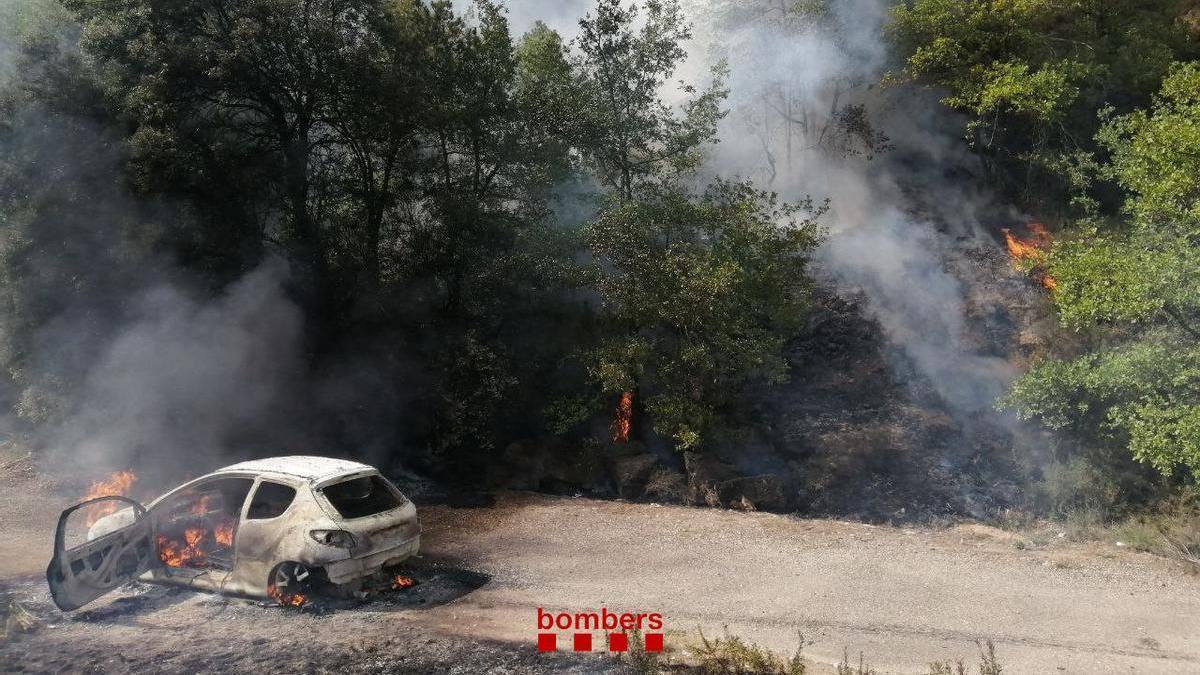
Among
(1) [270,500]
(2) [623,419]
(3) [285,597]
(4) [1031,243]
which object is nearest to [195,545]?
(1) [270,500]

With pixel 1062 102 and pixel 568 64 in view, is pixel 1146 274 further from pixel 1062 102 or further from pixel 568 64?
pixel 568 64

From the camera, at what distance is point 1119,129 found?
12109mm

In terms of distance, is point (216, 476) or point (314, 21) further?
point (314, 21)

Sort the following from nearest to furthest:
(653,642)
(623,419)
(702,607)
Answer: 1. (653,642)
2. (702,607)
3. (623,419)

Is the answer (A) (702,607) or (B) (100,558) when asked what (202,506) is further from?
Result: (A) (702,607)

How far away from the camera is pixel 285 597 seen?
6285mm

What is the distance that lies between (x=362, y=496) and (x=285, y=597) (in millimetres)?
1102

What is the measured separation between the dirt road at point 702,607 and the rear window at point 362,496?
90 centimetres

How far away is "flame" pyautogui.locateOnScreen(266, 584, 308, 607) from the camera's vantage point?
20.4 ft

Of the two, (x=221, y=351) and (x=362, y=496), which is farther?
(x=221, y=351)

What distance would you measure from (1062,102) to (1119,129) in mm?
3351

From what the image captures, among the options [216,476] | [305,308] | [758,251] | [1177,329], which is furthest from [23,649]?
[1177,329]

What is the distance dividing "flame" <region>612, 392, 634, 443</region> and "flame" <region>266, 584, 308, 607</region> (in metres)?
6.71

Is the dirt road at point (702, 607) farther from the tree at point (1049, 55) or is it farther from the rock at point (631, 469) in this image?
the tree at point (1049, 55)
